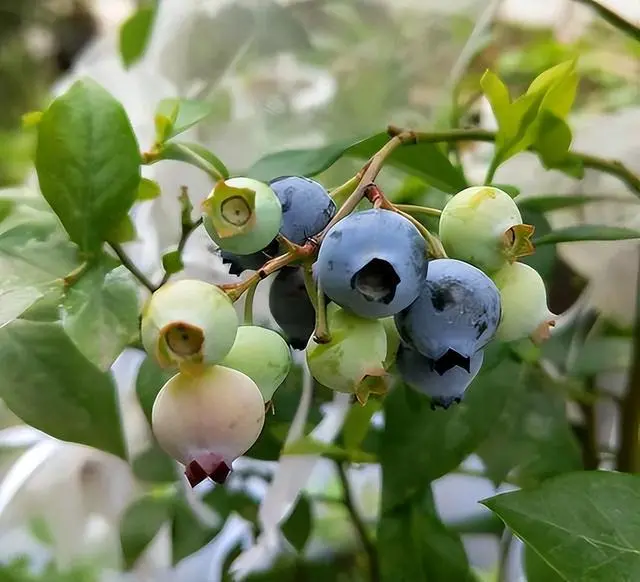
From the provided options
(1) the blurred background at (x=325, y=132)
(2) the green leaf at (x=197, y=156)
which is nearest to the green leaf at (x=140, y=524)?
(1) the blurred background at (x=325, y=132)

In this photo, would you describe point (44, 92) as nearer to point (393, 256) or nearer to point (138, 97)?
point (138, 97)

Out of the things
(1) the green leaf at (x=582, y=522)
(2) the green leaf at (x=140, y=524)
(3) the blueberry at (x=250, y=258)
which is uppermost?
(3) the blueberry at (x=250, y=258)

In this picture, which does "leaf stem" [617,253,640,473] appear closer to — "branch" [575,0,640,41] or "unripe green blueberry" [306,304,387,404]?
"branch" [575,0,640,41]

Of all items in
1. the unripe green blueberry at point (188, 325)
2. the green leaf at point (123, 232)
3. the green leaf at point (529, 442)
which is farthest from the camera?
the green leaf at point (529, 442)

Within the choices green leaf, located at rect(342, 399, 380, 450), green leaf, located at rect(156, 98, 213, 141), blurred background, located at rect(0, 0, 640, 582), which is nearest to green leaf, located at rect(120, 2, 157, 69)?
blurred background, located at rect(0, 0, 640, 582)

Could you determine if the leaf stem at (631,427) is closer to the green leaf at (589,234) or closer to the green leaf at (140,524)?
the green leaf at (589,234)

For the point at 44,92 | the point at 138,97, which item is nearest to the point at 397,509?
the point at 138,97

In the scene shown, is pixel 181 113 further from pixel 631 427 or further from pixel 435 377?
pixel 631 427
